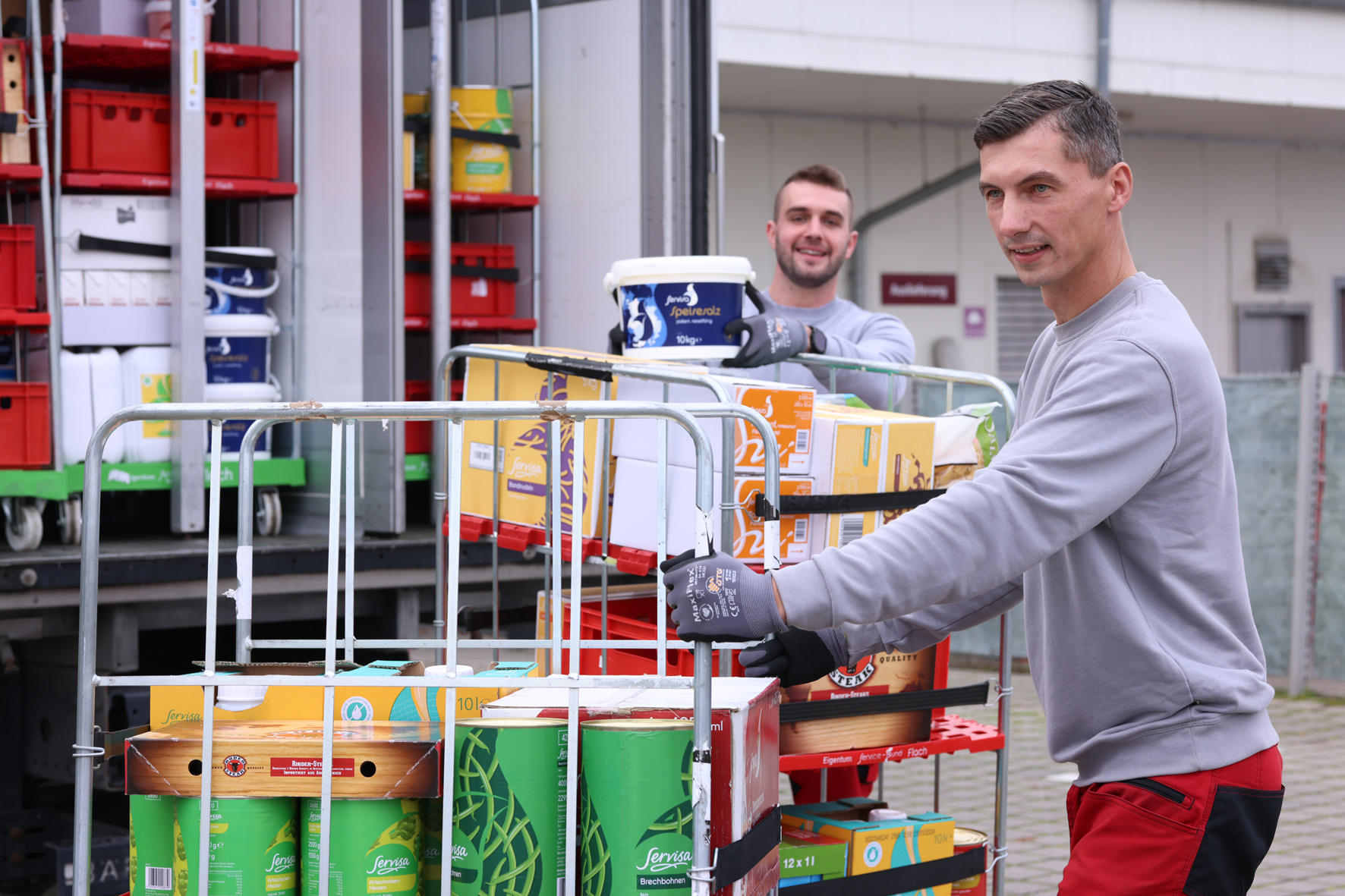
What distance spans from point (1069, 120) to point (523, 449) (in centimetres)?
205

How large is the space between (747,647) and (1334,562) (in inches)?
273

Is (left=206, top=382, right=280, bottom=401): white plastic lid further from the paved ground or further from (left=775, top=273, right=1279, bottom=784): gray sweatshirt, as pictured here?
(left=775, top=273, right=1279, bottom=784): gray sweatshirt

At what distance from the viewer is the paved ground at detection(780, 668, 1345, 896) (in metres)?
5.95

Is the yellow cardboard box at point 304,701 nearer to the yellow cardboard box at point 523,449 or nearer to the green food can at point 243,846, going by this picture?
the green food can at point 243,846

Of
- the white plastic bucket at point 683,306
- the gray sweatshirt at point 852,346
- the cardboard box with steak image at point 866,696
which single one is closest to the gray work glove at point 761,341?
the white plastic bucket at point 683,306

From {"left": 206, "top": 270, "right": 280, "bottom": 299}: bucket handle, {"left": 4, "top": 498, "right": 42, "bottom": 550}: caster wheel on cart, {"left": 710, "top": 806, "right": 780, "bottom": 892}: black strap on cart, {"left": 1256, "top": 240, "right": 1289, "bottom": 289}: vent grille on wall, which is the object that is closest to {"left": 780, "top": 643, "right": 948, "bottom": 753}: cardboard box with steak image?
{"left": 710, "top": 806, "right": 780, "bottom": 892}: black strap on cart

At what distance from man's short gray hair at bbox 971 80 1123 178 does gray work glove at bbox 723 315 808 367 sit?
169 cm

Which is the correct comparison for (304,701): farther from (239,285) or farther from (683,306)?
(239,285)

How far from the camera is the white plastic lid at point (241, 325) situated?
20.5ft

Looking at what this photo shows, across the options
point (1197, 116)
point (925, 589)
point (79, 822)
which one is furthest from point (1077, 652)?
point (1197, 116)

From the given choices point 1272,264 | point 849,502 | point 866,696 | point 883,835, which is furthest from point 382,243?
point 1272,264

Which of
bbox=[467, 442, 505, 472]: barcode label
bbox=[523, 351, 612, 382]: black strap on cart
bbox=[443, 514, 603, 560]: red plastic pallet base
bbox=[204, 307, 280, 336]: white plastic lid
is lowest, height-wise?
bbox=[443, 514, 603, 560]: red plastic pallet base

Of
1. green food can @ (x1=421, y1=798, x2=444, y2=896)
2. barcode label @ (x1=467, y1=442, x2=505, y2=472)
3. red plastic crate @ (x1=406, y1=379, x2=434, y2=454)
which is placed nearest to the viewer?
green food can @ (x1=421, y1=798, x2=444, y2=896)

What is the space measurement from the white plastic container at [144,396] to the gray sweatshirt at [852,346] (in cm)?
245
